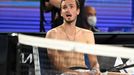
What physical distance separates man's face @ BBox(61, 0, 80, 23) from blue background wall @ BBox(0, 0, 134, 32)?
1.07 meters

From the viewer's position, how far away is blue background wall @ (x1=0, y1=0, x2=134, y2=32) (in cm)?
392

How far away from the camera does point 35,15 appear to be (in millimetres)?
3984

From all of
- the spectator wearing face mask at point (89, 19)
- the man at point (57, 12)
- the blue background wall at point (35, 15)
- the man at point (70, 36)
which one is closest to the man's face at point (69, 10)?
the man at point (70, 36)

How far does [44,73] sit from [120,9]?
1.94 m

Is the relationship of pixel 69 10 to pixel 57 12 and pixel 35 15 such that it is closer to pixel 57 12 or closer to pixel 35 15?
pixel 57 12

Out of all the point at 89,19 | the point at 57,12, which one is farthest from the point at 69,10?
the point at 89,19

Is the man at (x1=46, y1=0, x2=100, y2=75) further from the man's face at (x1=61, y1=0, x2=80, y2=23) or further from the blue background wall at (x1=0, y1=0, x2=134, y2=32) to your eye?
the blue background wall at (x1=0, y1=0, x2=134, y2=32)

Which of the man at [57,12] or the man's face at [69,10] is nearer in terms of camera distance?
the man's face at [69,10]

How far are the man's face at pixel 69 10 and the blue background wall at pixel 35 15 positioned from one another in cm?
107

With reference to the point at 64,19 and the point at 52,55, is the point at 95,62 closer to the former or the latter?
the point at 52,55

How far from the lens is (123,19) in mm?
4027

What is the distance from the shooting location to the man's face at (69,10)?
9.16 feet

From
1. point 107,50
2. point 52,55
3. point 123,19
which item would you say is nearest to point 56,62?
point 52,55

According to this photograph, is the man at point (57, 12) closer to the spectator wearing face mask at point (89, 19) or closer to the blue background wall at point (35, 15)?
the spectator wearing face mask at point (89, 19)
